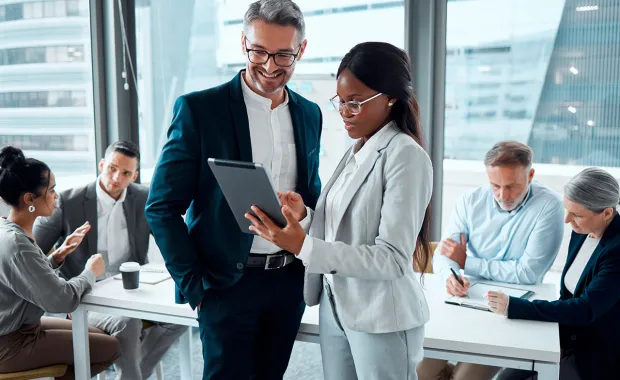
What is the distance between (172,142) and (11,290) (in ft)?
3.37

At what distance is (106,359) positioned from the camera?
2518 millimetres

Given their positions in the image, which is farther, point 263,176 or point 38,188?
point 38,188

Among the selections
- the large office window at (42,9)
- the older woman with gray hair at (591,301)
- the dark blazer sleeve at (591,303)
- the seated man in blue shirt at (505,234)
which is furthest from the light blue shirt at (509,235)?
the large office window at (42,9)

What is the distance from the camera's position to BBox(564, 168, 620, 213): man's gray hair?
2.07 m

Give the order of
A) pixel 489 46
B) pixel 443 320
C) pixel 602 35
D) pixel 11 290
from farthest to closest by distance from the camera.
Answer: pixel 489 46 < pixel 602 35 < pixel 11 290 < pixel 443 320

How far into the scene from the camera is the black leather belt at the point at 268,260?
1811 mm

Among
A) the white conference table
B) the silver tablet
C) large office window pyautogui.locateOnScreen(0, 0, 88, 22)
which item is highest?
large office window pyautogui.locateOnScreen(0, 0, 88, 22)

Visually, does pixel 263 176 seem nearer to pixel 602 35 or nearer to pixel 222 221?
→ pixel 222 221

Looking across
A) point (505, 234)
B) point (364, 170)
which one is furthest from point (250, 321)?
point (505, 234)

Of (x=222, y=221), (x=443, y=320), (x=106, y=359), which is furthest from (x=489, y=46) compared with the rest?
(x=106, y=359)

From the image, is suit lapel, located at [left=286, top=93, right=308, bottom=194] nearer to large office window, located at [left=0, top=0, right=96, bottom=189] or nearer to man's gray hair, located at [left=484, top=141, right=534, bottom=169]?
man's gray hair, located at [left=484, top=141, right=534, bottom=169]

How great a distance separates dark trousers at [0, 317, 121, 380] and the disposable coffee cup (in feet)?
0.96

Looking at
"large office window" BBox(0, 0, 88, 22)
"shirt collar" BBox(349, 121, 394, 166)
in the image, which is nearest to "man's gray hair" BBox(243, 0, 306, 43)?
"shirt collar" BBox(349, 121, 394, 166)

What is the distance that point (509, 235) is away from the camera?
8.77 feet
